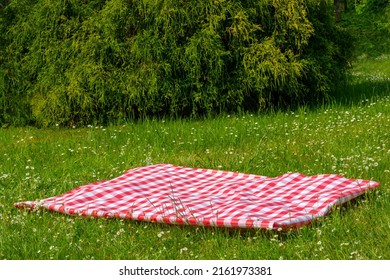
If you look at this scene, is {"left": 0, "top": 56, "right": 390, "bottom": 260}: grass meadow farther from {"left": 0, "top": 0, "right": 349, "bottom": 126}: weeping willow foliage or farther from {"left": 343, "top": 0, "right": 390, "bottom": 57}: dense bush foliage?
{"left": 343, "top": 0, "right": 390, "bottom": 57}: dense bush foliage

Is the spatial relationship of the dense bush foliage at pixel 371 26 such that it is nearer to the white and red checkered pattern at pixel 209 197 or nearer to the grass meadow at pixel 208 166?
the grass meadow at pixel 208 166

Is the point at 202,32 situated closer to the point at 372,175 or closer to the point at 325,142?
the point at 325,142

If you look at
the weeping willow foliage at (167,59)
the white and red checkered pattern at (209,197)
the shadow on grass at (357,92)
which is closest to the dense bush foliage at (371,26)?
the shadow on grass at (357,92)

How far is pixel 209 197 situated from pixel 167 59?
13.6 feet

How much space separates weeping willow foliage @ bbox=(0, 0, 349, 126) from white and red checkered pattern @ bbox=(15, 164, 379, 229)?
3038mm

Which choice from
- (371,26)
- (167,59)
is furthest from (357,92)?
(371,26)

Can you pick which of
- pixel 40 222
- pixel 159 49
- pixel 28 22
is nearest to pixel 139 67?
pixel 159 49

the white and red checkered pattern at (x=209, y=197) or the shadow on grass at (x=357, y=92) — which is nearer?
the white and red checkered pattern at (x=209, y=197)

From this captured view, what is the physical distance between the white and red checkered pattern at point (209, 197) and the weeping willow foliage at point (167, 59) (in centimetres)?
304

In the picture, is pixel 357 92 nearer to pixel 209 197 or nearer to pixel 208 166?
pixel 208 166

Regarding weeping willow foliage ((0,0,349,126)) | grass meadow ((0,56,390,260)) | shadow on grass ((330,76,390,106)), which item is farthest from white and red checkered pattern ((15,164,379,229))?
shadow on grass ((330,76,390,106))

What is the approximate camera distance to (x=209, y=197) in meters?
5.23

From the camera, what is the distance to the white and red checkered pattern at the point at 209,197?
14.8ft

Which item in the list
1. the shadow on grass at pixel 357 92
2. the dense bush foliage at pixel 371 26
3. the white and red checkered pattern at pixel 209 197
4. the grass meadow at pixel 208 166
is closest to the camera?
the grass meadow at pixel 208 166
